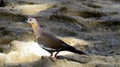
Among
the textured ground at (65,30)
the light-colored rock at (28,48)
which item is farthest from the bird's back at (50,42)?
the light-colored rock at (28,48)

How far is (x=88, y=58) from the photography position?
6.37 m

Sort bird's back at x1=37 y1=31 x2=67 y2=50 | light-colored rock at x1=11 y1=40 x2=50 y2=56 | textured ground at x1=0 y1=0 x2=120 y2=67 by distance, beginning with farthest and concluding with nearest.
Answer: light-colored rock at x1=11 y1=40 x2=50 y2=56 → textured ground at x1=0 y1=0 x2=120 y2=67 → bird's back at x1=37 y1=31 x2=67 y2=50

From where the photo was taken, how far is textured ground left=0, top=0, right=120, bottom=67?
599 centimetres

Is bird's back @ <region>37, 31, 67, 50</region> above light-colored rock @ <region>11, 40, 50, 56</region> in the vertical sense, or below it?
above

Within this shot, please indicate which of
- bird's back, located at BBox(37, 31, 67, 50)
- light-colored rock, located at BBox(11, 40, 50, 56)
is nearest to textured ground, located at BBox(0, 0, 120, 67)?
light-colored rock, located at BBox(11, 40, 50, 56)

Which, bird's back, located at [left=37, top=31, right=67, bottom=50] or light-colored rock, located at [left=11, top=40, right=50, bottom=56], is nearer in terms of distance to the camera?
bird's back, located at [left=37, top=31, right=67, bottom=50]

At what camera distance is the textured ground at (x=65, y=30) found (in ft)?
19.7

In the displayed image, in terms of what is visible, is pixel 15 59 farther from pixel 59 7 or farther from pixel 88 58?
pixel 59 7

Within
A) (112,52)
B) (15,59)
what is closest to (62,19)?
(112,52)

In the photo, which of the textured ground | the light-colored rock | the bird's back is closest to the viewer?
the bird's back

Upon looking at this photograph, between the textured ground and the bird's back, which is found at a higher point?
the bird's back

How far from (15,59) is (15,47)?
0.67 m

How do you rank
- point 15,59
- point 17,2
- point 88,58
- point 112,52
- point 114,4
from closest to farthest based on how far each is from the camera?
point 15,59, point 88,58, point 112,52, point 17,2, point 114,4

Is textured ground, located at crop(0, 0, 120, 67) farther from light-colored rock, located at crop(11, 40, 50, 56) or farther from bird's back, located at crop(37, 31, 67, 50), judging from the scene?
bird's back, located at crop(37, 31, 67, 50)
